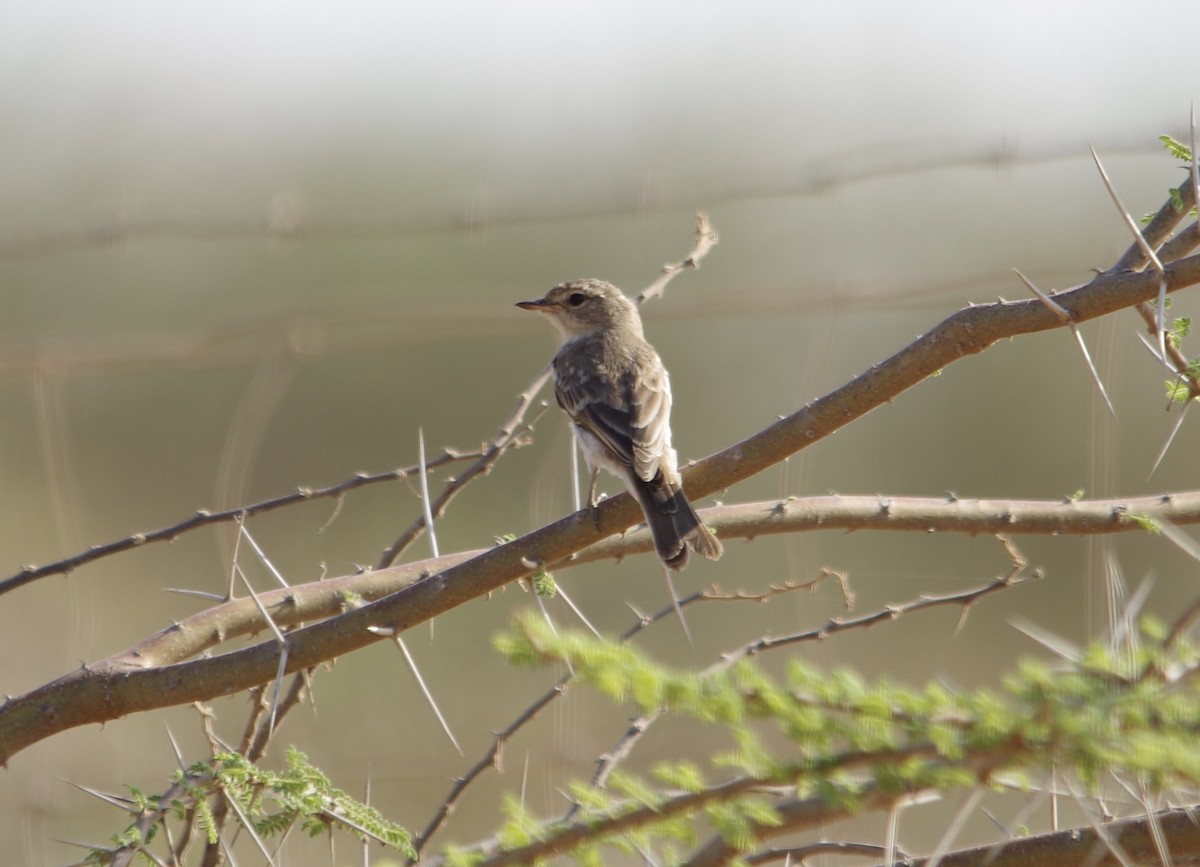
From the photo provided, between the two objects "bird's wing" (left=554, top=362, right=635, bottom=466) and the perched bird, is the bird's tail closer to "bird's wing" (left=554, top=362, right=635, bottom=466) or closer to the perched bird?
the perched bird

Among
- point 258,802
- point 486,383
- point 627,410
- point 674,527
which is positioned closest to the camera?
point 258,802

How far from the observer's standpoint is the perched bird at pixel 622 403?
453cm

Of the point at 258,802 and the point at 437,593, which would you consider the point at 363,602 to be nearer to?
the point at 437,593

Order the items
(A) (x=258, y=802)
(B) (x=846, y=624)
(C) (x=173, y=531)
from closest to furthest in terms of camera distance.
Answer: (A) (x=258, y=802), (B) (x=846, y=624), (C) (x=173, y=531)

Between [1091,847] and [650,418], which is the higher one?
[650,418]

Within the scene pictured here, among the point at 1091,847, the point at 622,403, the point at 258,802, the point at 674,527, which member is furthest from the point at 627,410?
the point at 1091,847

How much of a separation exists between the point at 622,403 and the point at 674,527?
1.70m

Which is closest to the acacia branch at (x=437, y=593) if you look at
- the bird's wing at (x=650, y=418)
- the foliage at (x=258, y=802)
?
the foliage at (x=258, y=802)

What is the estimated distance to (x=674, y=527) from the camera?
4.47m

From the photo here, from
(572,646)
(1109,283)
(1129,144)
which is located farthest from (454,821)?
(572,646)

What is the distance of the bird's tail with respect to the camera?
14.3 feet

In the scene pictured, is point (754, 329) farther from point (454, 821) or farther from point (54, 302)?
point (54, 302)

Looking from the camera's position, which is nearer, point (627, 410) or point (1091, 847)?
point (1091, 847)

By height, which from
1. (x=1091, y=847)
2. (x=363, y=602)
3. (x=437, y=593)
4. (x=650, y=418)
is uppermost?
(x=650, y=418)
